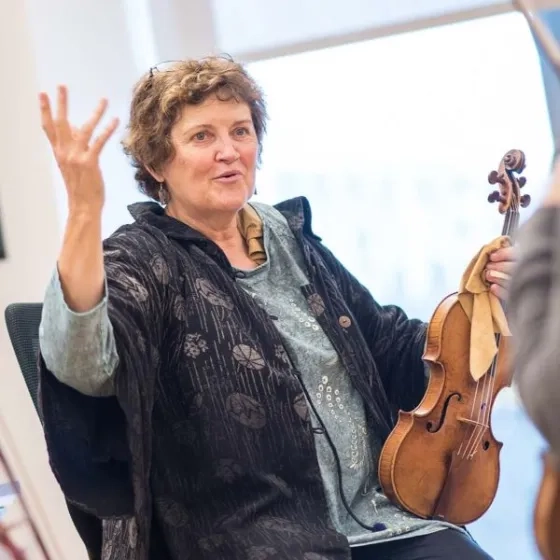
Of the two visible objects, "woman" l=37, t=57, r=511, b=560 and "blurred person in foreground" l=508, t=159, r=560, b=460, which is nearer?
"blurred person in foreground" l=508, t=159, r=560, b=460

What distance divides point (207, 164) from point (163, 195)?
0.13m

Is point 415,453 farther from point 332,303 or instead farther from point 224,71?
point 224,71

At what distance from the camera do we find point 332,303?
63.6 inches

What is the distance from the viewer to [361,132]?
2.34 metres

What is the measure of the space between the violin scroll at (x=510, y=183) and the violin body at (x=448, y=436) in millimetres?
207

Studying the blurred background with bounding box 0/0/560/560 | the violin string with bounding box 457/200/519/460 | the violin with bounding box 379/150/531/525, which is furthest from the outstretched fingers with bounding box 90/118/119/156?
the blurred background with bounding box 0/0/560/560

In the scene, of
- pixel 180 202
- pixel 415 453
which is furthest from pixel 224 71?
pixel 415 453

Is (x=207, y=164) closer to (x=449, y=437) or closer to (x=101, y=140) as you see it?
(x=101, y=140)

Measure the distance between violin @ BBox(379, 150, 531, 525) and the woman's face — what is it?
42 cm

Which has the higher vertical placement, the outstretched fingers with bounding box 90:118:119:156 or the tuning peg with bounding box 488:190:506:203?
the outstretched fingers with bounding box 90:118:119:156

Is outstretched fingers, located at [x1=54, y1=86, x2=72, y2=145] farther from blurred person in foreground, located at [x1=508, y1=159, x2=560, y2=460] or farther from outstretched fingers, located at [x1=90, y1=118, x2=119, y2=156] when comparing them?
blurred person in foreground, located at [x1=508, y1=159, x2=560, y2=460]

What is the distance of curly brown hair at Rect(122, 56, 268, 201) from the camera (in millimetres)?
1551

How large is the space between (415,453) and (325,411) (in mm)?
167

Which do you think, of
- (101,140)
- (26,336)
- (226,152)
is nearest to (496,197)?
(226,152)
